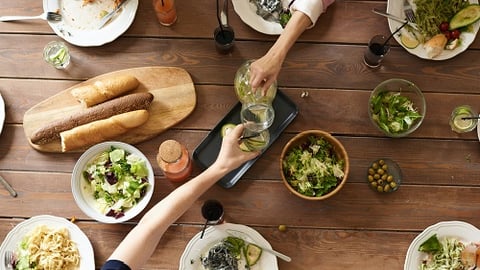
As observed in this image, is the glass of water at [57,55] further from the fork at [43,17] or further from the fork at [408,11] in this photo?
the fork at [408,11]

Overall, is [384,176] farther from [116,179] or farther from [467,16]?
[116,179]

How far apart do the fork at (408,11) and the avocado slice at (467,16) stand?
0.17 meters

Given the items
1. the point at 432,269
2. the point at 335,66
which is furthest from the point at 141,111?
the point at 432,269

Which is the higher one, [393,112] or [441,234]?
[393,112]

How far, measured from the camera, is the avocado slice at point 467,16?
2033mm

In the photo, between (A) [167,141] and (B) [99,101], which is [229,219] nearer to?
(A) [167,141]

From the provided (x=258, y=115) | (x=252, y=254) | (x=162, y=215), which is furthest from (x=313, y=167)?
(x=162, y=215)

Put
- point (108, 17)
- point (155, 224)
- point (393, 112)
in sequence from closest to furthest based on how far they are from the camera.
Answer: point (155, 224), point (393, 112), point (108, 17)

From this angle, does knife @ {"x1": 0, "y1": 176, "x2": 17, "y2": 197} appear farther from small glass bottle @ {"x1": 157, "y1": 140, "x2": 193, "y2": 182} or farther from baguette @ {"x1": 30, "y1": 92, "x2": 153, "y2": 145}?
small glass bottle @ {"x1": 157, "y1": 140, "x2": 193, "y2": 182}

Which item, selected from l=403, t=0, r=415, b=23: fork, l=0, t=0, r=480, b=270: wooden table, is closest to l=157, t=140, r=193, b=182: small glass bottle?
l=0, t=0, r=480, b=270: wooden table

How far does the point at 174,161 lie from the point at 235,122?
35 cm

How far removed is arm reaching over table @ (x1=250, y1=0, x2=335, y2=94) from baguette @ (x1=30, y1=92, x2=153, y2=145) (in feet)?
1.72

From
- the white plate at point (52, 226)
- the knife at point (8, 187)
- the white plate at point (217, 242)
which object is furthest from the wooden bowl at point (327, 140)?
the knife at point (8, 187)

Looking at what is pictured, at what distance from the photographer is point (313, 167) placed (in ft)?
6.23
